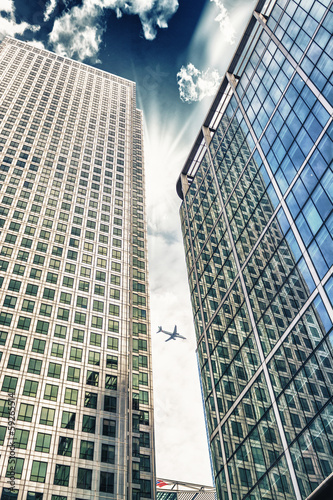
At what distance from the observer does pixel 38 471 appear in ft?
167

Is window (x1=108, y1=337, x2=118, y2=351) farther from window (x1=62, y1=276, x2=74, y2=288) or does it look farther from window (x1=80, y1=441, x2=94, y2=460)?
window (x1=80, y1=441, x2=94, y2=460)

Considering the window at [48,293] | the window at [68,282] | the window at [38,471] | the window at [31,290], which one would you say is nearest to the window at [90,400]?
the window at [38,471]

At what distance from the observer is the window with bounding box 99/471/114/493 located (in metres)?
52.7

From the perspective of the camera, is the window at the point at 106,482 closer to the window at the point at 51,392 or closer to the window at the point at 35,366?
the window at the point at 51,392

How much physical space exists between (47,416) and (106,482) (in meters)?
10.4

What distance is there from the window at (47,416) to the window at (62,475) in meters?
5.23

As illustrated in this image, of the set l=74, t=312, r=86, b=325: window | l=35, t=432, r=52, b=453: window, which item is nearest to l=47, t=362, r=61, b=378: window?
l=35, t=432, r=52, b=453: window

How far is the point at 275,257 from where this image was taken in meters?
48.7

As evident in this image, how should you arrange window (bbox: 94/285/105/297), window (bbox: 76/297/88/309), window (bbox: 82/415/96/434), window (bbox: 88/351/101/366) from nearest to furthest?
window (bbox: 82/415/96/434)
window (bbox: 88/351/101/366)
window (bbox: 76/297/88/309)
window (bbox: 94/285/105/297)

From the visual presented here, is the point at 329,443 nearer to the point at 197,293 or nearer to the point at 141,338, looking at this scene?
the point at 197,293

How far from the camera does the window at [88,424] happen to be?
56.8 metres

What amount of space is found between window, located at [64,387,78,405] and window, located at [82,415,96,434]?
2.46 m

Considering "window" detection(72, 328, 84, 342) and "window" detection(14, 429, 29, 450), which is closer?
"window" detection(14, 429, 29, 450)

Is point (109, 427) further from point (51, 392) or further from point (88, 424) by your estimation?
point (51, 392)
